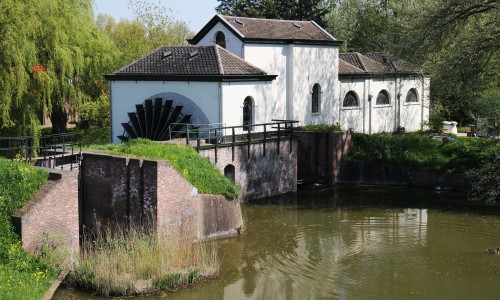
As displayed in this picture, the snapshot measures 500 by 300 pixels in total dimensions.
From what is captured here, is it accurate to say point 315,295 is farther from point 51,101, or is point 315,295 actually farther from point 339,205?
point 51,101

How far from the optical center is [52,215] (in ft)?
53.4

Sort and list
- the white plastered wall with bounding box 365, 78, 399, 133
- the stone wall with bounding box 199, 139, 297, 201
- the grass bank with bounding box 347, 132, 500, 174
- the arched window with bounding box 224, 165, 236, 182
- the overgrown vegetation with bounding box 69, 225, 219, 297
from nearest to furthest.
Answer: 1. the overgrown vegetation with bounding box 69, 225, 219, 297
2. the stone wall with bounding box 199, 139, 297, 201
3. the arched window with bounding box 224, 165, 236, 182
4. the grass bank with bounding box 347, 132, 500, 174
5. the white plastered wall with bounding box 365, 78, 399, 133

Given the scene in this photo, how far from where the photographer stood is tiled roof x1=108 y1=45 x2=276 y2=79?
26906 mm

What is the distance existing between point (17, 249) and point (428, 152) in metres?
20.0

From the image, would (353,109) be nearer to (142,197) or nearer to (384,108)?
(384,108)

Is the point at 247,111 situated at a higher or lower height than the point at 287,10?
lower

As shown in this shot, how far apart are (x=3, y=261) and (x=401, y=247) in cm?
1110

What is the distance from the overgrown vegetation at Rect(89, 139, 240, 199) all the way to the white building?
5496mm

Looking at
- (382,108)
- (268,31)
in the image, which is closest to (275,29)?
(268,31)

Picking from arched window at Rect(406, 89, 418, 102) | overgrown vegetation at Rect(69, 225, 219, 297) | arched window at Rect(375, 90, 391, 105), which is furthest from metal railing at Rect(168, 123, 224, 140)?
arched window at Rect(406, 89, 418, 102)

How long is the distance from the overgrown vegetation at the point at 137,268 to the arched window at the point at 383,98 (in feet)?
74.7

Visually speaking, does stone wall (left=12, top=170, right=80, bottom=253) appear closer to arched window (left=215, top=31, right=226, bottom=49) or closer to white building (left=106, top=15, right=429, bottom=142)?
white building (left=106, top=15, right=429, bottom=142)

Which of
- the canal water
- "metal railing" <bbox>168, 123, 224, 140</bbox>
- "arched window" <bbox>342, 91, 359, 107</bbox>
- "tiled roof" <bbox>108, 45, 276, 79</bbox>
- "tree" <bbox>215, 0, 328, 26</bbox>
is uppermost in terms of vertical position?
"tree" <bbox>215, 0, 328, 26</bbox>

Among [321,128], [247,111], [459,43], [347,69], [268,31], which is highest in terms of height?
[268,31]
